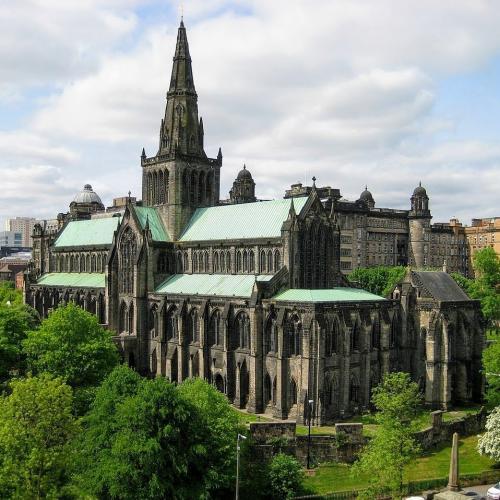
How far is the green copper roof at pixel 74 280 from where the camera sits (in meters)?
100

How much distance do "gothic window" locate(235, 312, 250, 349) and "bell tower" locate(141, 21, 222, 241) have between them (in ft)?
72.4

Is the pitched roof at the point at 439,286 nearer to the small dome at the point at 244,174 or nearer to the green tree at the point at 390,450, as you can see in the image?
the green tree at the point at 390,450

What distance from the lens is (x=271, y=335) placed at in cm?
6888

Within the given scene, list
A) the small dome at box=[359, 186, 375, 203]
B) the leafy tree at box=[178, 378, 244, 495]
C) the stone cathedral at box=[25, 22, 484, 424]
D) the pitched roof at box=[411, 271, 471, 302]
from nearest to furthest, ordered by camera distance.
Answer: the leafy tree at box=[178, 378, 244, 495], the stone cathedral at box=[25, 22, 484, 424], the pitched roof at box=[411, 271, 471, 302], the small dome at box=[359, 186, 375, 203]

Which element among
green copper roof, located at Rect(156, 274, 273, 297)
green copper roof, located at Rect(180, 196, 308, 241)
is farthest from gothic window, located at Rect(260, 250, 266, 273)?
green copper roof, located at Rect(180, 196, 308, 241)

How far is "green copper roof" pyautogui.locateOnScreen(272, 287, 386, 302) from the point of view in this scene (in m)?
67.8

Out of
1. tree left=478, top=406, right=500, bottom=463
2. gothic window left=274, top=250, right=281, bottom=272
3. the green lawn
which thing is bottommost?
the green lawn

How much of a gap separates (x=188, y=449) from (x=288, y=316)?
82.8 feet

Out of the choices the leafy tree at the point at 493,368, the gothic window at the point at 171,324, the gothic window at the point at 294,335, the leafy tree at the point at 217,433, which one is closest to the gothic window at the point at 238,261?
the gothic window at the point at 171,324

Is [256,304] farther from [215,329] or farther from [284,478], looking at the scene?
[284,478]

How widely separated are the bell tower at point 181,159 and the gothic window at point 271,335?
85.3ft

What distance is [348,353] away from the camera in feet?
221

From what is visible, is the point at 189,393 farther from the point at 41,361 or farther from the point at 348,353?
the point at 348,353

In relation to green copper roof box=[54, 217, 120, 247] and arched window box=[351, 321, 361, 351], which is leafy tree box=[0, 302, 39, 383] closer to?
green copper roof box=[54, 217, 120, 247]
